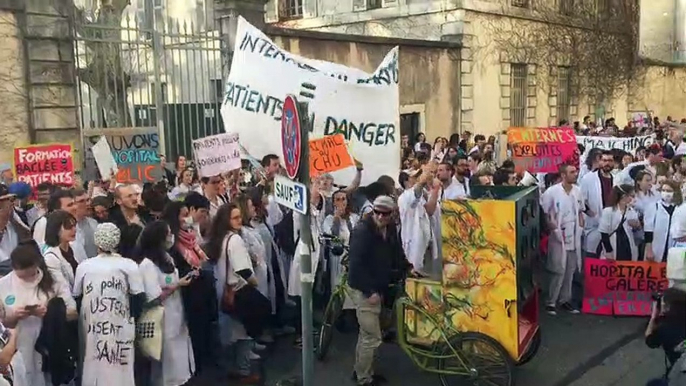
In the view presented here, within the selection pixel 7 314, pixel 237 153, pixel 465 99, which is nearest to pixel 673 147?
pixel 465 99

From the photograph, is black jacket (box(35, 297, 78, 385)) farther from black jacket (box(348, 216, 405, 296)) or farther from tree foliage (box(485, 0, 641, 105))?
tree foliage (box(485, 0, 641, 105))

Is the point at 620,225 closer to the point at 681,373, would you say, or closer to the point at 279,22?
the point at 681,373

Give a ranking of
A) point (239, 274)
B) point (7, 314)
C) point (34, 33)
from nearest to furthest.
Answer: point (7, 314) → point (239, 274) → point (34, 33)

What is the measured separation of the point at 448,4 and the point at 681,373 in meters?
16.5

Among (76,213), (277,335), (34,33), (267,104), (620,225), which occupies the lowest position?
(277,335)

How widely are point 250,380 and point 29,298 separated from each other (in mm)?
2237

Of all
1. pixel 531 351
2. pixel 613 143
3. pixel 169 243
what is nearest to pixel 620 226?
pixel 531 351

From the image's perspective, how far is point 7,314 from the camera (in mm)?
4898

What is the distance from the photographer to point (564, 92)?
25828mm

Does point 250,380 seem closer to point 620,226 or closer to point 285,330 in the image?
point 285,330

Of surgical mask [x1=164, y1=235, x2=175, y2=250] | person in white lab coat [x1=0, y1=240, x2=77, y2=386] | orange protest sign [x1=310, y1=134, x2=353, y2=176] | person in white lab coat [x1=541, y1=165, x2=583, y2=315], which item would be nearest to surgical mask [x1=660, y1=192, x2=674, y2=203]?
person in white lab coat [x1=541, y1=165, x2=583, y2=315]

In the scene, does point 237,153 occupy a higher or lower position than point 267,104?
lower

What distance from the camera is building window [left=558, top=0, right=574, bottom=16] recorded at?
2536 cm

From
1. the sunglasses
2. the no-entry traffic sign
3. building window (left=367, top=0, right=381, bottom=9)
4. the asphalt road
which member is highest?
building window (left=367, top=0, right=381, bottom=9)
